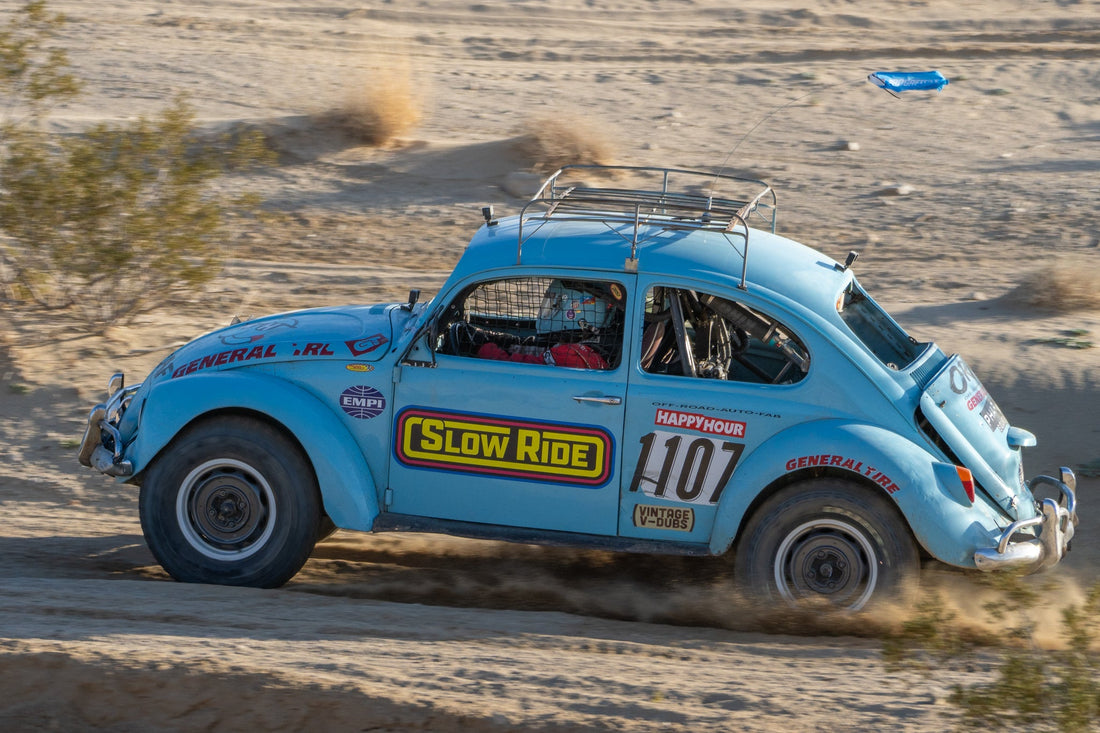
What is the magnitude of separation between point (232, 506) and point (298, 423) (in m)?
0.63

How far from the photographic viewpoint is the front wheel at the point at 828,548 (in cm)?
562

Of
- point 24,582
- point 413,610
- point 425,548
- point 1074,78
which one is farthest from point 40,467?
point 1074,78

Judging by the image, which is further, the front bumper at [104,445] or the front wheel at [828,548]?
the front bumper at [104,445]

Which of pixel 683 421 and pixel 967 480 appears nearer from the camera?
pixel 967 480

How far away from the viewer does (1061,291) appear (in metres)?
10.3

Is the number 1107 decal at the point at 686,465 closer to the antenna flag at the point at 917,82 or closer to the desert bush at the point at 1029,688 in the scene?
the desert bush at the point at 1029,688

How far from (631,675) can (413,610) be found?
1.39m

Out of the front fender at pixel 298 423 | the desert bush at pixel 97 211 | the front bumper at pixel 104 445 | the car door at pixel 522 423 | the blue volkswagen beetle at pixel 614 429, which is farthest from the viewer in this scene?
the desert bush at pixel 97 211

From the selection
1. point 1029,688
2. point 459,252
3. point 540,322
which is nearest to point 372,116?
point 459,252

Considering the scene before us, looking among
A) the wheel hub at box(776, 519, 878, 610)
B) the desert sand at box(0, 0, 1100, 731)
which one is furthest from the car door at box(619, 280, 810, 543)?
the desert sand at box(0, 0, 1100, 731)

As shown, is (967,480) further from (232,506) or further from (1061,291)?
(1061,291)

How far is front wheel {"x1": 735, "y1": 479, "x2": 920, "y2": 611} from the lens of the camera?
5.62 metres

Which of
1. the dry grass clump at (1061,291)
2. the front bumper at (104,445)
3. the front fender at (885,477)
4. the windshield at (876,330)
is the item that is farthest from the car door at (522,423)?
the dry grass clump at (1061,291)

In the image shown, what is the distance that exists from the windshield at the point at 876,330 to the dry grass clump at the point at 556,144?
330 inches
